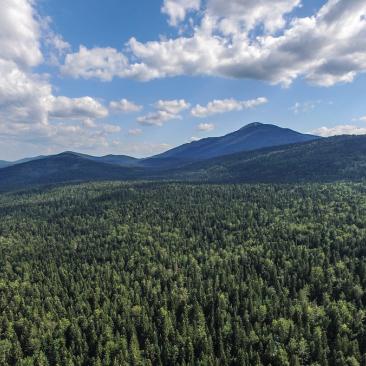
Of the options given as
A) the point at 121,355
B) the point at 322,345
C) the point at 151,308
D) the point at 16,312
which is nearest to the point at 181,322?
the point at 151,308

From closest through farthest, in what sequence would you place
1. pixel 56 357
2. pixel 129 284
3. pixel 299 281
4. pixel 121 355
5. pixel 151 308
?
pixel 121 355, pixel 56 357, pixel 151 308, pixel 299 281, pixel 129 284

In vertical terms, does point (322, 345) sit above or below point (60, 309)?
below

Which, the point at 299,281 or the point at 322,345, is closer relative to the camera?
the point at 322,345

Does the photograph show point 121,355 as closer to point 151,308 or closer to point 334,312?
point 151,308

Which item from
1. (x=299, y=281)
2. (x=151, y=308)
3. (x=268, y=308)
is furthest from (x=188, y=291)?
(x=299, y=281)

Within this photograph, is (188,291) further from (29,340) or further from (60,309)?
(29,340)

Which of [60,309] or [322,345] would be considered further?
[60,309]

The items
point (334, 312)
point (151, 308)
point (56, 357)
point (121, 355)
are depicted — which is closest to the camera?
point (121, 355)

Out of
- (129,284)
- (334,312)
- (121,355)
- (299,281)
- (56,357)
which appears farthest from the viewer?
(129,284)

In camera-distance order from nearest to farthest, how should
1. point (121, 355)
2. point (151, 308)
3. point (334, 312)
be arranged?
point (121, 355) < point (334, 312) < point (151, 308)
